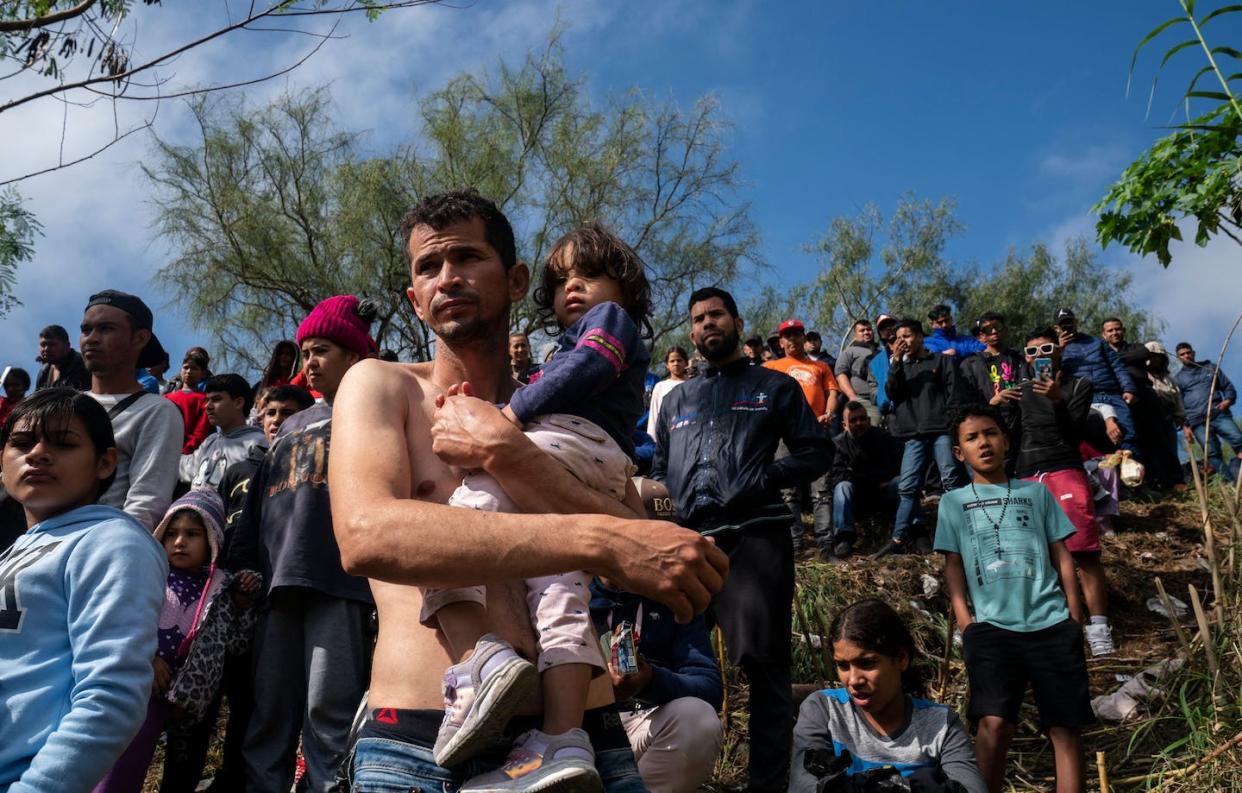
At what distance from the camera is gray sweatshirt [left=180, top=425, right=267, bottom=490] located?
20.1 feet

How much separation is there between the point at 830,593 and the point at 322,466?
4081 mm

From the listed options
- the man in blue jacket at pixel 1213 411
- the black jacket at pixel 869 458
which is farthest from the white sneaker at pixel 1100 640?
the man in blue jacket at pixel 1213 411

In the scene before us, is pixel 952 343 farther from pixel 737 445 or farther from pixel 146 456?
pixel 146 456

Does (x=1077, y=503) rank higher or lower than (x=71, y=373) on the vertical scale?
lower

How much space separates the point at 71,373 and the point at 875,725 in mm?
8185

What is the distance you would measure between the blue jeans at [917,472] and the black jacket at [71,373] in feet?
24.3

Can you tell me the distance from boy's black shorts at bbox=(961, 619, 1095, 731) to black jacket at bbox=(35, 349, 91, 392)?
25.8 feet

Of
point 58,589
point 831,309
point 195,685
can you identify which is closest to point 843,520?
point 195,685

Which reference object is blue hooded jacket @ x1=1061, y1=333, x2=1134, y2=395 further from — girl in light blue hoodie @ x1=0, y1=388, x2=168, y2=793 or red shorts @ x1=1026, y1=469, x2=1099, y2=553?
girl in light blue hoodie @ x1=0, y1=388, x2=168, y2=793

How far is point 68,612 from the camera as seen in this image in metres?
2.68

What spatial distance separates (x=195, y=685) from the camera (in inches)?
171

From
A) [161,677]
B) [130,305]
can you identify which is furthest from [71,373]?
[161,677]

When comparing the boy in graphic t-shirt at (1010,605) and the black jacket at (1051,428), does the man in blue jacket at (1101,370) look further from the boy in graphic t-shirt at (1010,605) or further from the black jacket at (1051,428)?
the boy in graphic t-shirt at (1010,605)

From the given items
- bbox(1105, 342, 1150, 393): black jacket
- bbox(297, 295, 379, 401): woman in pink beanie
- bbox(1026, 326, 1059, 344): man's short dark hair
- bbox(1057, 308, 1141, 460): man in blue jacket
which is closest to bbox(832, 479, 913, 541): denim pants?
bbox(1026, 326, 1059, 344): man's short dark hair
